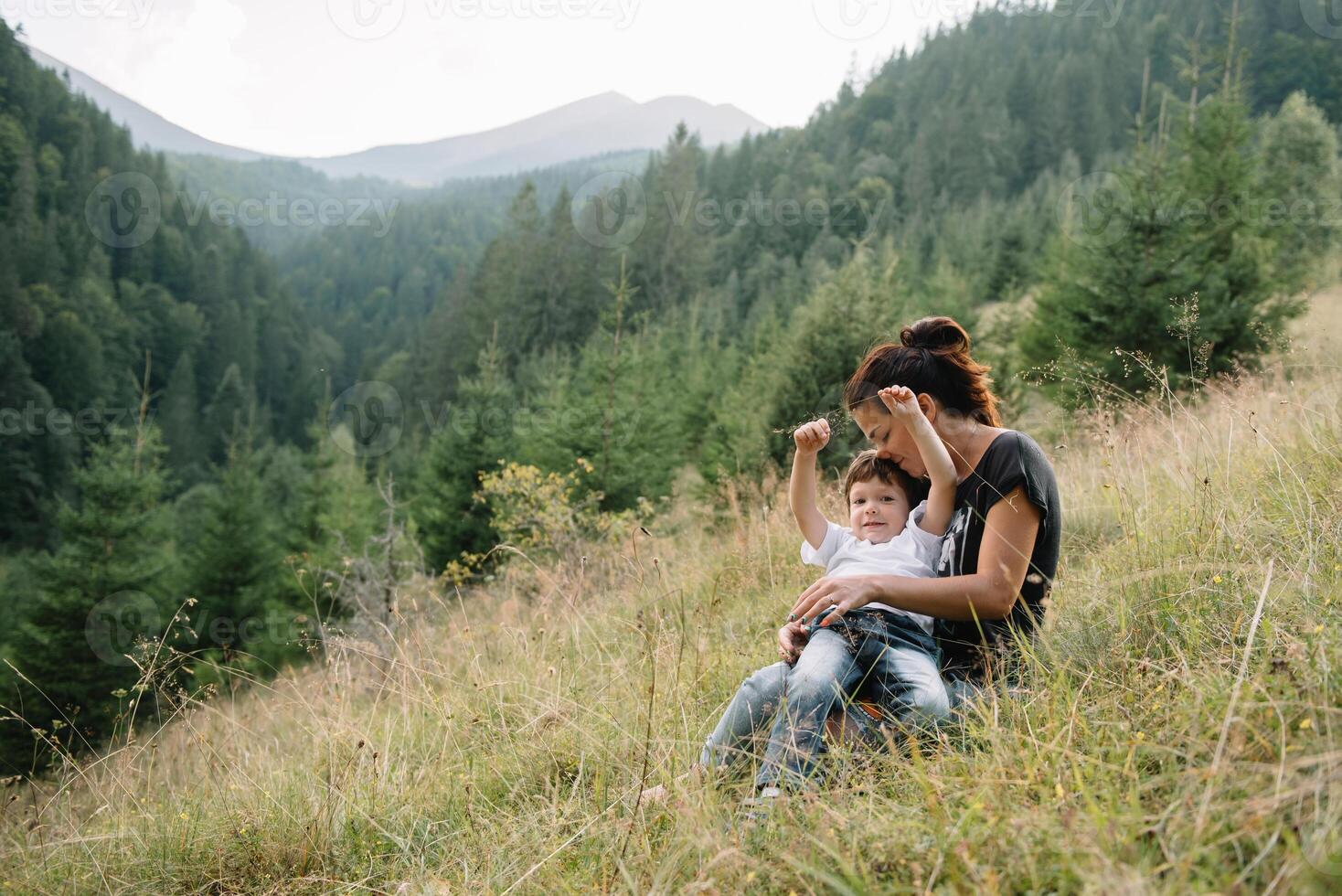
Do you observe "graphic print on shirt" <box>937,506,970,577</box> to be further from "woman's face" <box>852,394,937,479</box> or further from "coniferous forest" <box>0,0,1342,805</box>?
"coniferous forest" <box>0,0,1342,805</box>

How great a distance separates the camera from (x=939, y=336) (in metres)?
2.40

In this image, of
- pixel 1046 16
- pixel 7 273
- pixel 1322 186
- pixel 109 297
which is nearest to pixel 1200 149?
pixel 1322 186

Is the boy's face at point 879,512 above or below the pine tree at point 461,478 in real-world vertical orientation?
above

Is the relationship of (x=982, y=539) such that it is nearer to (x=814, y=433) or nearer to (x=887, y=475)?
(x=887, y=475)

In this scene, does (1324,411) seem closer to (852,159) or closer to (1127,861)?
(1127,861)

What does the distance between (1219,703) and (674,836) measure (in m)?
1.16

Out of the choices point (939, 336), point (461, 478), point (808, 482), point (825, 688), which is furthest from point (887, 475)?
point (461, 478)

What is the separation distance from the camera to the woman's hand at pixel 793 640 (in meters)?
2.25

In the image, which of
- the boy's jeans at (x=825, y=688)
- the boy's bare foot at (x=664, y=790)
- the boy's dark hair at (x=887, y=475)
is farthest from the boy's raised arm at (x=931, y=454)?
the boy's bare foot at (x=664, y=790)

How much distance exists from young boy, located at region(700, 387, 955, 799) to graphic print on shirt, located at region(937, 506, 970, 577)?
1.2 inches

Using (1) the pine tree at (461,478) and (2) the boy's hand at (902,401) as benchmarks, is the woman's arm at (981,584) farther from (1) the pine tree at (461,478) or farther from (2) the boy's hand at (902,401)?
(1) the pine tree at (461,478)

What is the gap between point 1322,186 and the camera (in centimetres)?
2352

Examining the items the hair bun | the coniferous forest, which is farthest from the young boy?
the coniferous forest

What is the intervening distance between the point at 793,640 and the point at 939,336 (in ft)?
3.34
